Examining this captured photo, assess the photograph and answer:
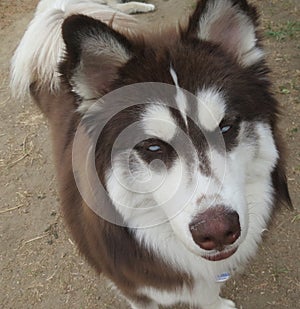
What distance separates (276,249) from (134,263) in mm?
1163

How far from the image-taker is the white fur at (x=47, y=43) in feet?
8.69

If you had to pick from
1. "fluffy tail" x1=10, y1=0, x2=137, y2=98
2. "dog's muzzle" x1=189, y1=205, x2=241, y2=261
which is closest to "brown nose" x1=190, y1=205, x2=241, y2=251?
"dog's muzzle" x1=189, y1=205, x2=241, y2=261

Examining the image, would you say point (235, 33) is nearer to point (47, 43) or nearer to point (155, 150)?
point (155, 150)

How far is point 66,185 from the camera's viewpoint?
223cm

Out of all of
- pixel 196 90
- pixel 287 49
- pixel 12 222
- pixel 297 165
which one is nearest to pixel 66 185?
pixel 196 90

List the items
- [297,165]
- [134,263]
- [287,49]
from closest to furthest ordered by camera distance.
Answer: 1. [134,263]
2. [297,165]
3. [287,49]

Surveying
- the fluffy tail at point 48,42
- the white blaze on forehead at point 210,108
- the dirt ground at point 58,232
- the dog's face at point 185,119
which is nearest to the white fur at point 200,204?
the dog's face at point 185,119

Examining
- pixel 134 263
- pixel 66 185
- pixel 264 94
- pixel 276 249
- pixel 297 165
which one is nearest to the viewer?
pixel 264 94

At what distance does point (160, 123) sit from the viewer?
1.63 m

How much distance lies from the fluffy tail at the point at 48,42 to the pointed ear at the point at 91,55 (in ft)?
2.82

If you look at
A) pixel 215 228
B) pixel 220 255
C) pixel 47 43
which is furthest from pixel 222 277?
pixel 47 43

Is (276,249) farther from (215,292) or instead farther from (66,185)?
(66,185)

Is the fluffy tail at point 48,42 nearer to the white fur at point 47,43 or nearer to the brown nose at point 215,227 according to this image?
the white fur at point 47,43

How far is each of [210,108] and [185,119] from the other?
94 millimetres
